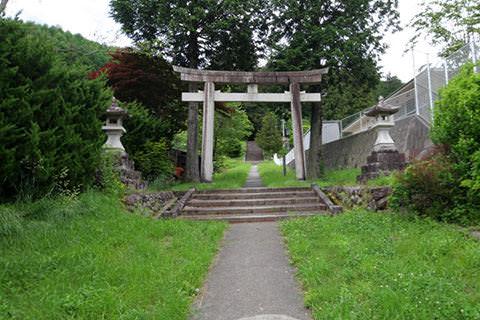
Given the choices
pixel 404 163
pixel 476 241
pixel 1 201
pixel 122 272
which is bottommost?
pixel 122 272

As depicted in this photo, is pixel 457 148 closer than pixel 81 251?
No

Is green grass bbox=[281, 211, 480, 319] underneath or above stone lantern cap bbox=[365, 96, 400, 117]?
underneath

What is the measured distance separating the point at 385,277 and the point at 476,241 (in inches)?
66.7

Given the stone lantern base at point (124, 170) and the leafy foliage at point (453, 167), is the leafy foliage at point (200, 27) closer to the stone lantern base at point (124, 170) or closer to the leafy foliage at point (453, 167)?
the stone lantern base at point (124, 170)

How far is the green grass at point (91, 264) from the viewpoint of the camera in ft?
7.98

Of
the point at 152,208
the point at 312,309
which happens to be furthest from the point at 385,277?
the point at 152,208

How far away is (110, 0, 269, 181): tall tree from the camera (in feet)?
35.6

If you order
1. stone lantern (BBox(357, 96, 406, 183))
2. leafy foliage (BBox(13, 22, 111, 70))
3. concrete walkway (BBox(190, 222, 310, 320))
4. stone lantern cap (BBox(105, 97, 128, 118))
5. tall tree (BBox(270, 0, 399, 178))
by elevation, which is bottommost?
concrete walkway (BBox(190, 222, 310, 320))

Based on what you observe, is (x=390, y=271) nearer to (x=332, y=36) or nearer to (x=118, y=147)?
(x=118, y=147)

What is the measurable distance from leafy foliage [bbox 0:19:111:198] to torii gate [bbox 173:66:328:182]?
5307mm

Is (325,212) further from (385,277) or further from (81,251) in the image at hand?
(81,251)

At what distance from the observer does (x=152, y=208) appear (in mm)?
→ 7121

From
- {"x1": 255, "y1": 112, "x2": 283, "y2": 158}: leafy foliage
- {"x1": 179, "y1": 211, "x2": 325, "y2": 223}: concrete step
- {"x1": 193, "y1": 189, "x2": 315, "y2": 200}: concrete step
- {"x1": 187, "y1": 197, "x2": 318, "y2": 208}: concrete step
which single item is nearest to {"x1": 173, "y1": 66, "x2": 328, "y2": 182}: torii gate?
{"x1": 193, "y1": 189, "x2": 315, "y2": 200}: concrete step

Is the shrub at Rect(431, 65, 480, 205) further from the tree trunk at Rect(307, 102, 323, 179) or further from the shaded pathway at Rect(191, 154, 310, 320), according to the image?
the tree trunk at Rect(307, 102, 323, 179)
